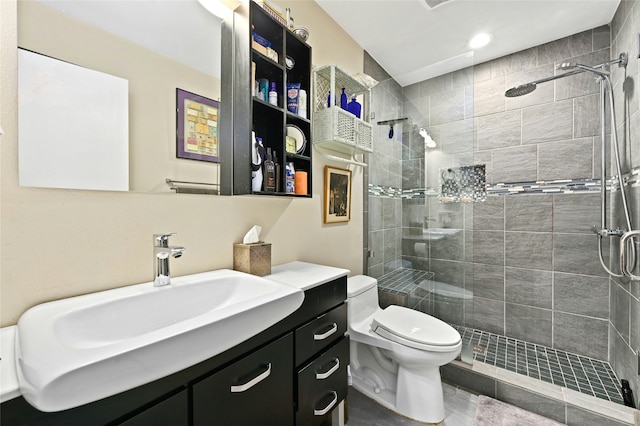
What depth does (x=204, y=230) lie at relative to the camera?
3.95 ft

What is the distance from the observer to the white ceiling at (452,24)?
5.90 ft

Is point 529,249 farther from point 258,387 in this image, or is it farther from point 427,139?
point 258,387

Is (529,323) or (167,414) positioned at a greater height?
(167,414)

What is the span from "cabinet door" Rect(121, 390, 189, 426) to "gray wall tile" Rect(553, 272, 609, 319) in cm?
268

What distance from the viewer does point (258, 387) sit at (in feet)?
2.83

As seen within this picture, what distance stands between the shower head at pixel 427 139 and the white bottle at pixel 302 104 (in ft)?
4.13

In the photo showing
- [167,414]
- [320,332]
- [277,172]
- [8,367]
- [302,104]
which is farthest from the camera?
[302,104]

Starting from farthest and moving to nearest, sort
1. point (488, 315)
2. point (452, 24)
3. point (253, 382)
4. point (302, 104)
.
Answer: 1. point (488, 315)
2. point (452, 24)
3. point (302, 104)
4. point (253, 382)

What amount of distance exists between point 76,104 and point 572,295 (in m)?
3.16

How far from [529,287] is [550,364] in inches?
22.4

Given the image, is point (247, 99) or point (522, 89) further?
point (522, 89)

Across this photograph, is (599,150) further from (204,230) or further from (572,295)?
(204,230)

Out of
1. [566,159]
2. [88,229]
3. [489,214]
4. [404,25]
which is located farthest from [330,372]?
[566,159]

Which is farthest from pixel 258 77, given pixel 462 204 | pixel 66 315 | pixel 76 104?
pixel 462 204
